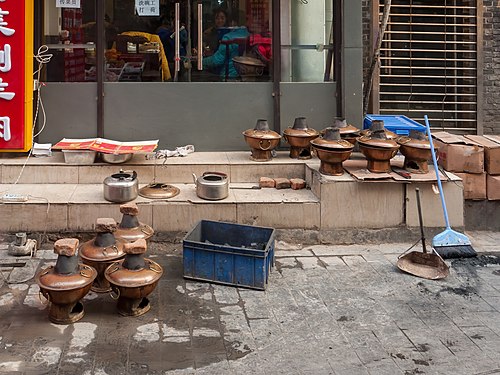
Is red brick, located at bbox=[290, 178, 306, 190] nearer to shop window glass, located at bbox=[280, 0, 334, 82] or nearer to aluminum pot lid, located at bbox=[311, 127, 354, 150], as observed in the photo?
aluminum pot lid, located at bbox=[311, 127, 354, 150]

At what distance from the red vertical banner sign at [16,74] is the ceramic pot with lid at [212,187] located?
2.42 metres

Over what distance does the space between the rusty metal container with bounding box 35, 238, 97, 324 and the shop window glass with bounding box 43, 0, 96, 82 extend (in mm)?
4295

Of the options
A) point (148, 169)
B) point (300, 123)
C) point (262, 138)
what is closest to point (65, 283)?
point (148, 169)

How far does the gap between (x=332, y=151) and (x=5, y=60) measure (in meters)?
4.14

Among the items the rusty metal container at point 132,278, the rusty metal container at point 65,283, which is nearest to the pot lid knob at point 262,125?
the rusty metal container at point 132,278

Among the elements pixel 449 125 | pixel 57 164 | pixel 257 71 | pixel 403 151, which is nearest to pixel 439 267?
pixel 403 151

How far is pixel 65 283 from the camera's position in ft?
16.3

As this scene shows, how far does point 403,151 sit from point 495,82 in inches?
202

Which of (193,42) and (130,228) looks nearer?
(130,228)

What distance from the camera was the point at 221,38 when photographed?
8.95m

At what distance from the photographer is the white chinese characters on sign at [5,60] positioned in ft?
25.9

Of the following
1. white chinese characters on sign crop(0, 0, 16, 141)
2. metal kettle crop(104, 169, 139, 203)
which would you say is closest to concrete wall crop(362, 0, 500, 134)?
metal kettle crop(104, 169, 139, 203)

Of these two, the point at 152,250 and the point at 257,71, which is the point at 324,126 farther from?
the point at 152,250

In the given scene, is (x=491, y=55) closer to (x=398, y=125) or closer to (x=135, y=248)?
(x=398, y=125)
